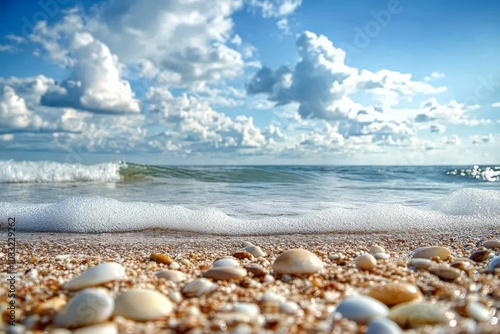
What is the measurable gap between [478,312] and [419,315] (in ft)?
0.83

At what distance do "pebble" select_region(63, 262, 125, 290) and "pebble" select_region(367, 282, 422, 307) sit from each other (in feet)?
4.44

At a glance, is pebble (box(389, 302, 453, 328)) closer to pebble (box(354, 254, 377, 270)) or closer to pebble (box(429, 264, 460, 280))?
pebble (box(429, 264, 460, 280))

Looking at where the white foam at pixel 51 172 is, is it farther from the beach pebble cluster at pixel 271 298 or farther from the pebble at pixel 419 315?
the pebble at pixel 419 315

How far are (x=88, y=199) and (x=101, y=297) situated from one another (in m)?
5.14

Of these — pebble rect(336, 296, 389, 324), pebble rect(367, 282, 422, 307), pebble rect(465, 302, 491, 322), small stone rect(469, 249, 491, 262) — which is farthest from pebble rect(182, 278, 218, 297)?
small stone rect(469, 249, 491, 262)

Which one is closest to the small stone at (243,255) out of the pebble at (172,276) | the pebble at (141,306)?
the pebble at (172,276)

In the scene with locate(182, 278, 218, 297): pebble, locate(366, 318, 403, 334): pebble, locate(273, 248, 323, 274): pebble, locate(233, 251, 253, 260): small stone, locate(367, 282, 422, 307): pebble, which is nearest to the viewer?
locate(366, 318, 403, 334): pebble

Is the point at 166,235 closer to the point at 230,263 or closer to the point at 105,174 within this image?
the point at 230,263

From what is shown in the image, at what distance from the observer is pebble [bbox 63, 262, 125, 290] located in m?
2.04

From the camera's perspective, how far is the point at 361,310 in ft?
5.13

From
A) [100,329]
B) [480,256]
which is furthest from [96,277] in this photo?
[480,256]

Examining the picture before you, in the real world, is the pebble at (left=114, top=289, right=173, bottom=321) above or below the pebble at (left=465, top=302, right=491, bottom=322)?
below

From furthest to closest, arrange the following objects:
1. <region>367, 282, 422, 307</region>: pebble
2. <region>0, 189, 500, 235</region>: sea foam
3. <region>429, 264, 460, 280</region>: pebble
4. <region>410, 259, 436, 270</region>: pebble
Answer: <region>0, 189, 500, 235</region>: sea foam < <region>410, 259, 436, 270</region>: pebble < <region>429, 264, 460, 280</region>: pebble < <region>367, 282, 422, 307</region>: pebble

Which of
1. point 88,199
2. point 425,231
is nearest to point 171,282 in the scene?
point 425,231
